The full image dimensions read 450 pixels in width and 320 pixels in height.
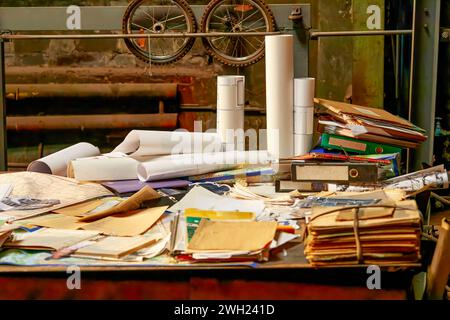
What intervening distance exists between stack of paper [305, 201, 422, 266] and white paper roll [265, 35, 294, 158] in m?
1.13

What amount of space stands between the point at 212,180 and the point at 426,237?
937 mm

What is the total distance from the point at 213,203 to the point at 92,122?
4.31 m

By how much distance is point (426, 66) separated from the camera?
3881mm

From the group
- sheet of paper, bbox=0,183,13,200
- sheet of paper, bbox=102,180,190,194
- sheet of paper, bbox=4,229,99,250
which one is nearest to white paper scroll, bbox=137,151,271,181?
sheet of paper, bbox=102,180,190,194

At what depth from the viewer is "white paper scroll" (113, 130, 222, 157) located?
3.10 m

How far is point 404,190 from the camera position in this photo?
256 centimetres

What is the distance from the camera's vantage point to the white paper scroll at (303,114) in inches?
118

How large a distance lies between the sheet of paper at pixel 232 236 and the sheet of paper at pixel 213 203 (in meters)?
0.23

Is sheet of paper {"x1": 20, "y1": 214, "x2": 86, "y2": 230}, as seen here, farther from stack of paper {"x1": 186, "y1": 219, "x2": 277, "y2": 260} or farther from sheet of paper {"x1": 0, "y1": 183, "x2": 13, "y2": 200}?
stack of paper {"x1": 186, "y1": 219, "x2": 277, "y2": 260}

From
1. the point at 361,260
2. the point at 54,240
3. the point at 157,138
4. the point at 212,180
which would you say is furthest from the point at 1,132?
the point at 361,260

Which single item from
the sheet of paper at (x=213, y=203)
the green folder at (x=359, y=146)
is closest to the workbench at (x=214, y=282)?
the sheet of paper at (x=213, y=203)

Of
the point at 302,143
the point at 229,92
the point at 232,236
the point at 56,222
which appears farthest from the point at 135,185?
the point at 232,236

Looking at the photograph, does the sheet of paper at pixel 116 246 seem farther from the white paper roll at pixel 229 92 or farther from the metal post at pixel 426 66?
the metal post at pixel 426 66
